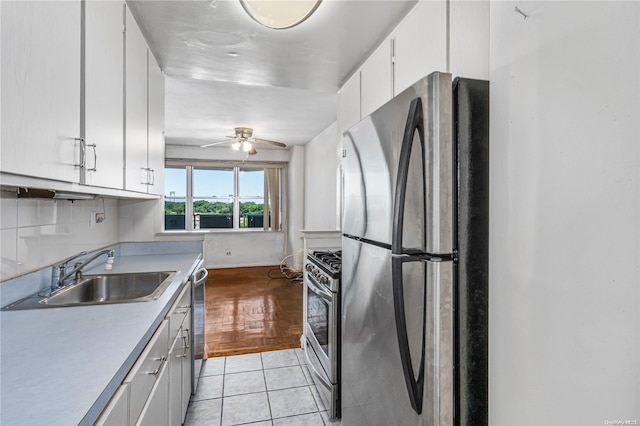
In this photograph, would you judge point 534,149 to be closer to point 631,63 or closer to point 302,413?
point 631,63

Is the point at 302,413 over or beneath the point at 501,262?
beneath

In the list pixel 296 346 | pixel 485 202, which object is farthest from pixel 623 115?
pixel 296 346

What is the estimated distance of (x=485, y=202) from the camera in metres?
1.00

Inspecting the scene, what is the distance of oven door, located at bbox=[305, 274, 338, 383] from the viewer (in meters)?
1.90

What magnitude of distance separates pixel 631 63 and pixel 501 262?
570 mm

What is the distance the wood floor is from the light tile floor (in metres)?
0.22

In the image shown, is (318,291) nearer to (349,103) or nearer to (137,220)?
(349,103)

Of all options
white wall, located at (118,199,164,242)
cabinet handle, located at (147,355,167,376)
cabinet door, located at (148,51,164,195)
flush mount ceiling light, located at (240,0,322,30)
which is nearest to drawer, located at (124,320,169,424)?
cabinet handle, located at (147,355,167,376)

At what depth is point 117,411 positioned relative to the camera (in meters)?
0.76

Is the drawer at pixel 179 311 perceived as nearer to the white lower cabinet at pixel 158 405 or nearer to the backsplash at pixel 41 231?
the white lower cabinet at pixel 158 405

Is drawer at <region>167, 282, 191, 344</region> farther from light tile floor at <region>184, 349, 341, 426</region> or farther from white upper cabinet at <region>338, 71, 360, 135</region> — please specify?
white upper cabinet at <region>338, 71, 360, 135</region>

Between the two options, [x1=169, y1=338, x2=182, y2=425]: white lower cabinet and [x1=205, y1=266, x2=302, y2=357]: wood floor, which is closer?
[x1=169, y1=338, x2=182, y2=425]: white lower cabinet

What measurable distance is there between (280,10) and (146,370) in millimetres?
1608

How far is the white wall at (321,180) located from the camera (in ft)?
15.0
